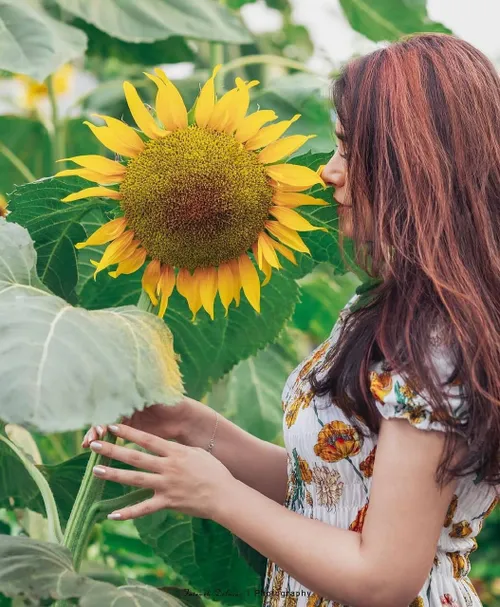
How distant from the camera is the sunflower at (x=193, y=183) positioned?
2.56ft

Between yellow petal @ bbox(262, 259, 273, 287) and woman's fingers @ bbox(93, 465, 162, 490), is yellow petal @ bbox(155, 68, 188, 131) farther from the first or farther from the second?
woman's fingers @ bbox(93, 465, 162, 490)

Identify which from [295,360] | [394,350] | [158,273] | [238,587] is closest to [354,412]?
[394,350]

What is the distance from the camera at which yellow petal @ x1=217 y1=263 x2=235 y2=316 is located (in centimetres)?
84

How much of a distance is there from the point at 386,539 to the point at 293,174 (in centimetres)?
33

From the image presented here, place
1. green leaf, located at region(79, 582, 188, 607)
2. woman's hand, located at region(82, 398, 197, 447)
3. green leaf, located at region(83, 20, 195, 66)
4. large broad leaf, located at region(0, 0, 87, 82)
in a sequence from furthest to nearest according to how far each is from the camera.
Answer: green leaf, located at region(83, 20, 195, 66) → large broad leaf, located at region(0, 0, 87, 82) → woman's hand, located at region(82, 398, 197, 447) → green leaf, located at region(79, 582, 188, 607)

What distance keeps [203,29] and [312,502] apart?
0.73m

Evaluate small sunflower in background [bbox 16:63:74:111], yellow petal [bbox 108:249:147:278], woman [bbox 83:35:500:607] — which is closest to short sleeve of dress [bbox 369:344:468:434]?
woman [bbox 83:35:500:607]

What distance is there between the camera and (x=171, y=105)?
0.78 metres

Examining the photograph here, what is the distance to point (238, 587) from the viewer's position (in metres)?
1.16

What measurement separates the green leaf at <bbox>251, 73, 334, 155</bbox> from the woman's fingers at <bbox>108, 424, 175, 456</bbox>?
67cm

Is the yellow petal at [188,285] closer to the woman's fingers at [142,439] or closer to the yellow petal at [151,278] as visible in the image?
the yellow petal at [151,278]

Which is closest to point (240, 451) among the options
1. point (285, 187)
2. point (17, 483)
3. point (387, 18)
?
point (17, 483)

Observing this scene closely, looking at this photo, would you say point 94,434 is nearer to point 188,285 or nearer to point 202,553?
point 188,285

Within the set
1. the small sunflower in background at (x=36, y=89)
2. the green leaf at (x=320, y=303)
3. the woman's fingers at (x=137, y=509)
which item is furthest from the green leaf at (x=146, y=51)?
the woman's fingers at (x=137, y=509)
